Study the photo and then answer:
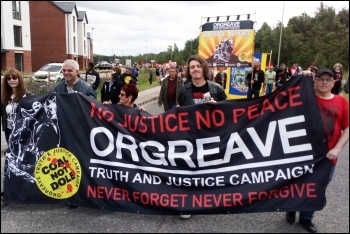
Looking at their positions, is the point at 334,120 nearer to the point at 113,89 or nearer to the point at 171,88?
the point at 171,88

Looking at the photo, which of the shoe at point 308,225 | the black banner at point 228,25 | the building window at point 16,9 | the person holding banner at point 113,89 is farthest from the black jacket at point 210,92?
the building window at point 16,9

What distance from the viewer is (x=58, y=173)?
3.41 meters

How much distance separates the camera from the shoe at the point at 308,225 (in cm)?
320

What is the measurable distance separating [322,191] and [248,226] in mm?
793

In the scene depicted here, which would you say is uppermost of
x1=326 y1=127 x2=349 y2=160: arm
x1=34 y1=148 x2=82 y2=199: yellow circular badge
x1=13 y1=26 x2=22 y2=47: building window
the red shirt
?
x1=13 y1=26 x2=22 y2=47: building window

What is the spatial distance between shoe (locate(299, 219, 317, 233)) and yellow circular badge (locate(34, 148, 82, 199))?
92.4 inches

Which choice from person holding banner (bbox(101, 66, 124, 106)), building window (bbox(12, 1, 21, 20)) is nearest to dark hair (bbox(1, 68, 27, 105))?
person holding banner (bbox(101, 66, 124, 106))

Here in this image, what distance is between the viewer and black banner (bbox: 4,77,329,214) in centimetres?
306

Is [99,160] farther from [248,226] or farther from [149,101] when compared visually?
[149,101]

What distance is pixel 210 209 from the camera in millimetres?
3129

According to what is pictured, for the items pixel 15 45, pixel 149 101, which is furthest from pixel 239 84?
pixel 15 45

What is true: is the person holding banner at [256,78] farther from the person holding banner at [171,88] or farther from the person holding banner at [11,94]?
the person holding banner at [11,94]

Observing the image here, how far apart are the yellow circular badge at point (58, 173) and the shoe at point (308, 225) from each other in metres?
2.35

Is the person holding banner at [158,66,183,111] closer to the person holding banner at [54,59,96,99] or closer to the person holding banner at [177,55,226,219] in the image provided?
the person holding banner at [177,55,226,219]
